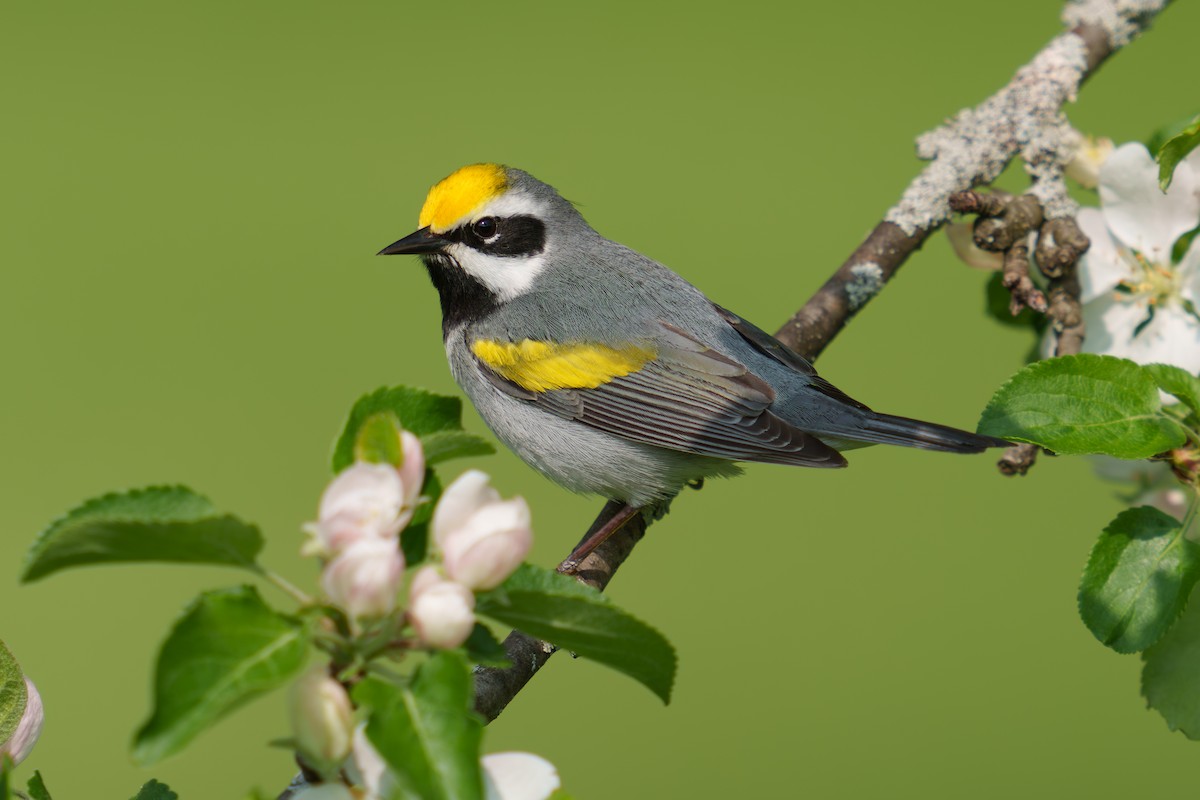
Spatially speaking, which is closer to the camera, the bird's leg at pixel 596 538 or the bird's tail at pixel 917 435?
the bird's tail at pixel 917 435

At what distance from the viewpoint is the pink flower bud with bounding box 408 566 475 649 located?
882 mm

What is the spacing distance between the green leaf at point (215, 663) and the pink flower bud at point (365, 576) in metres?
0.05

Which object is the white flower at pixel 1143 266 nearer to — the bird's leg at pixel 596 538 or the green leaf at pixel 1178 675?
the green leaf at pixel 1178 675

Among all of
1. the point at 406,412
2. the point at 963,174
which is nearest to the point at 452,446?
the point at 406,412

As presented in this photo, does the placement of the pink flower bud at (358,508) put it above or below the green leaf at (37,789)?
above

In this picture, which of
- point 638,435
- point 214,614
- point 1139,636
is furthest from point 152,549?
point 638,435

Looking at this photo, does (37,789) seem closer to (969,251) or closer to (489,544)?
(489,544)

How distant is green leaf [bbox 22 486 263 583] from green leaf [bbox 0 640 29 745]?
1.03 ft

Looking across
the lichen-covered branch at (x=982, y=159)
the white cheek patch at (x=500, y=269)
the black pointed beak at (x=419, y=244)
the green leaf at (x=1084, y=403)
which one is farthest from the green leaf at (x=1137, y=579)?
the black pointed beak at (x=419, y=244)

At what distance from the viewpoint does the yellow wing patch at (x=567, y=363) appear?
244cm

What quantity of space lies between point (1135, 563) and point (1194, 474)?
0.20 meters

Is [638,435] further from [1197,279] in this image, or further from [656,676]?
[656,676]

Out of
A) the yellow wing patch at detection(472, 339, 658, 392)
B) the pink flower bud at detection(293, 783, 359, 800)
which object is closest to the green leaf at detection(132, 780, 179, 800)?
the pink flower bud at detection(293, 783, 359, 800)

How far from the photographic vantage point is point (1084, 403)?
151cm
